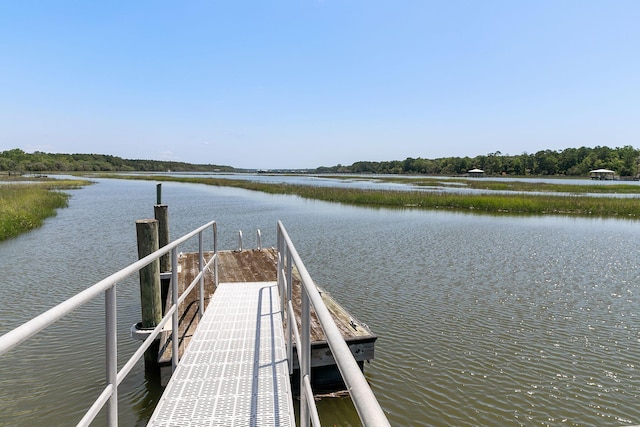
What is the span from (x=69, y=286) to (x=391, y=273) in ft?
28.2

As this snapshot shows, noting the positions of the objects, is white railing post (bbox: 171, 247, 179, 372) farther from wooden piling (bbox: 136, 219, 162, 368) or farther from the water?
wooden piling (bbox: 136, 219, 162, 368)

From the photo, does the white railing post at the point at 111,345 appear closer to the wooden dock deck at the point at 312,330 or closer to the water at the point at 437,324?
the wooden dock deck at the point at 312,330

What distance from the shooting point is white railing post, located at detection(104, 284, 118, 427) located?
2281 millimetres

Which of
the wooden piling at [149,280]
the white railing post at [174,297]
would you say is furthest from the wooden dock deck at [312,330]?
the white railing post at [174,297]

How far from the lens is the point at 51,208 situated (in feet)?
81.5

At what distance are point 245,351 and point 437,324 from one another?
5.10 metres

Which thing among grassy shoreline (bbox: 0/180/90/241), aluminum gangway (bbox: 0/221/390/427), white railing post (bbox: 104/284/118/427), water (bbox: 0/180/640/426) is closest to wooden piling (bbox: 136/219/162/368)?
aluminum gangway (bbox: 0/221/390/427)

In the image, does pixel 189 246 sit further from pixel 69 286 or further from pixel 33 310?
pixel 33 310

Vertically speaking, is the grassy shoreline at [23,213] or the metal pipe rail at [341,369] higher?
the metal pipe rail at [341,369]

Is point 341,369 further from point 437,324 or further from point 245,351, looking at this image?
point 437,324

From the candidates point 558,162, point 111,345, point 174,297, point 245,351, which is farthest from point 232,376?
point 558,162

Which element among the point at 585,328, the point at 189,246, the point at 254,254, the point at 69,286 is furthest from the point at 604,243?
the point at 69,286

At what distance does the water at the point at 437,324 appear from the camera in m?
5.44

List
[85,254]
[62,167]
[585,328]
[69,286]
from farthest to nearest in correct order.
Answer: [62,167] → [85,254] → [69,286] → [585,328]
